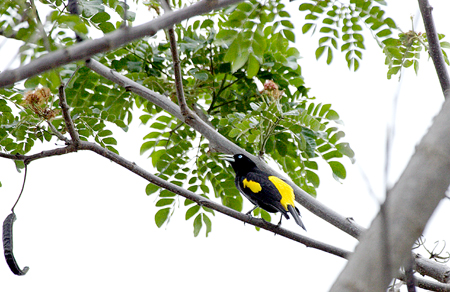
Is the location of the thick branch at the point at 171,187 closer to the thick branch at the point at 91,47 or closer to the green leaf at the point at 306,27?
the green leaf at the point at 306,27

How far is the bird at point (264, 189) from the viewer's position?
8.10ft

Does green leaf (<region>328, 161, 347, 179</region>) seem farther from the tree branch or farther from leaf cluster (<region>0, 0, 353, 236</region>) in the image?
the tree branch

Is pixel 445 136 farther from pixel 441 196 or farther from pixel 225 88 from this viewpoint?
pixel 225 88

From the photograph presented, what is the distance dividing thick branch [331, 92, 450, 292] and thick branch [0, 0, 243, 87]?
58 cm

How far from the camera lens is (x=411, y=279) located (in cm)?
83

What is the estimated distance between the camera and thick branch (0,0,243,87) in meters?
0.80

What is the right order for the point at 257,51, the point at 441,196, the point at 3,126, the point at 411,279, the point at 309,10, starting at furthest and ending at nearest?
the point at 3,126
the point at 309,10
the point at 257,51
the point at 411,279
the point at 441,196

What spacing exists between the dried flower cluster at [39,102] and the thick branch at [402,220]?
1.86 metres

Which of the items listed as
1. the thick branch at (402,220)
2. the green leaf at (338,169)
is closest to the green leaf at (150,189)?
the green leaf at (338,169)

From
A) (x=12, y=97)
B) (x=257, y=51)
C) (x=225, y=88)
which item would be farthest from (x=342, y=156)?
(x=12, y=97)

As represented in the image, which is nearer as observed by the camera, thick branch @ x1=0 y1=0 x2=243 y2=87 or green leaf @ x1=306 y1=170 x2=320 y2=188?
thick branch @ x1=0 y1=0 x2=243 y2=87

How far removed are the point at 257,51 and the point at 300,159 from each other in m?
1.07

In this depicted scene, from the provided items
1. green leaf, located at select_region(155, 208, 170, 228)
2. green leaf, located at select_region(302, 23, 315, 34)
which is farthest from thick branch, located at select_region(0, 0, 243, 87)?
green leaf, located at select_region(155, 208, 170, 228)

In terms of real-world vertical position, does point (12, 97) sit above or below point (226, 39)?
below
